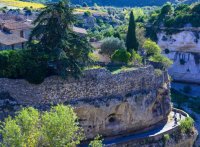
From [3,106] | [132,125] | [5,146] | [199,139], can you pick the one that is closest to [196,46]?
[199,139]

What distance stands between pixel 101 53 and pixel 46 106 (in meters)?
19.3

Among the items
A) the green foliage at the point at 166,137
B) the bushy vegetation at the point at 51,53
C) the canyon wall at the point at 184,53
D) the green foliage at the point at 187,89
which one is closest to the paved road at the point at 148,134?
the green foliage at the point at 166,137

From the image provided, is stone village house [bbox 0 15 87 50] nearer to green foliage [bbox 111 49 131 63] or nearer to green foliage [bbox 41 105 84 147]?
green foliage [bbox 111 49 131 63]

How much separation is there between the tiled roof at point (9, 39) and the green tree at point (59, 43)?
8.99m

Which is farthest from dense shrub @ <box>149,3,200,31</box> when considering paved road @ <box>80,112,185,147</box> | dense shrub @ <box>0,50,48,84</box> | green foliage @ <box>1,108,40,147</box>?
green foliage @ <box>1,108,40,147</box>

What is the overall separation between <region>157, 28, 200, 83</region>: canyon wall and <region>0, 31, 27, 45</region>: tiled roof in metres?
35.5

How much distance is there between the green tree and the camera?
123ft

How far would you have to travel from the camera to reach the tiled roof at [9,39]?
47781mm

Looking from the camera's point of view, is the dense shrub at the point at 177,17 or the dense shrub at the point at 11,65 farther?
the dense shrub at the point at 177,17

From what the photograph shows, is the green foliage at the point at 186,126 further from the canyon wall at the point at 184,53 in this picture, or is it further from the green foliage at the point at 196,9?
the green foliage at the point at 196,9

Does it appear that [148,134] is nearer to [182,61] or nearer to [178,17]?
[182,61]

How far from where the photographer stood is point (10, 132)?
26.2 metres

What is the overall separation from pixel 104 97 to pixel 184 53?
133 feet

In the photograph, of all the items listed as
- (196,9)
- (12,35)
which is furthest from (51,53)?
(196,9)
